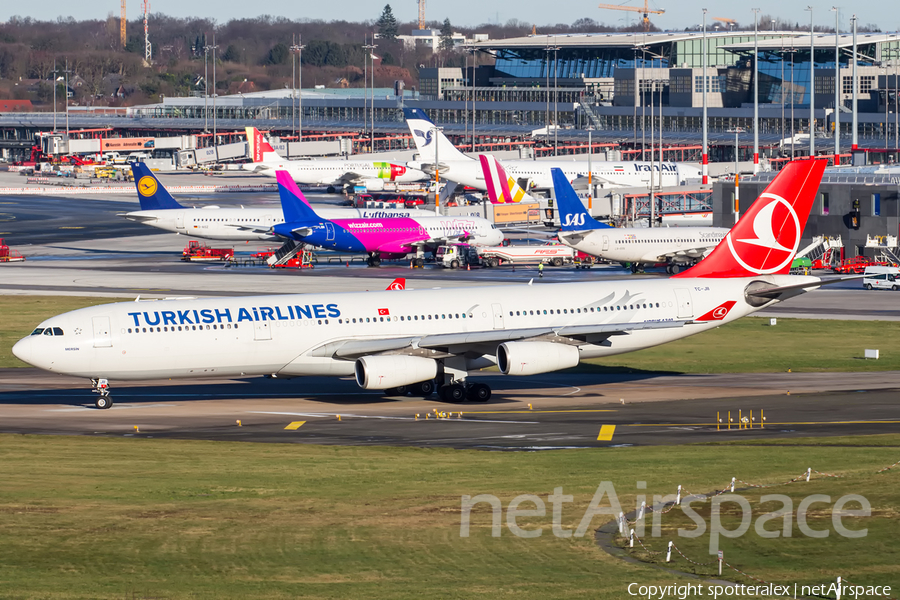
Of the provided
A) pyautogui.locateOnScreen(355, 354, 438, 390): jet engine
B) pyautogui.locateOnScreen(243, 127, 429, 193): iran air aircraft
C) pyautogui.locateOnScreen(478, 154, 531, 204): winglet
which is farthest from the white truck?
pyautogui.locateOnScreen(243, 127, 429, 193): iran air aircraft

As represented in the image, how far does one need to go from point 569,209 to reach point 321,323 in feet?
175

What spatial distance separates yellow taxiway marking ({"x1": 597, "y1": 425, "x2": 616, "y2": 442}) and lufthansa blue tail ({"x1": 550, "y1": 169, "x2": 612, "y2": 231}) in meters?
54.9

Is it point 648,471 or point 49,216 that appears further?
point 49,216

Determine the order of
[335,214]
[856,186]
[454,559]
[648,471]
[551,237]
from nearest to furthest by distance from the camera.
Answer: [454,559] → [648,471] → [856,186] → [335,214] → [551,237]

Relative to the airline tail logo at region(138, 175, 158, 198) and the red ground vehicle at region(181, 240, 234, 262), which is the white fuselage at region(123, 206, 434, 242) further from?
the airline tail logo at region(138, 175, 158, 198)

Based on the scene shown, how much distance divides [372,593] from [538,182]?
140176 mm

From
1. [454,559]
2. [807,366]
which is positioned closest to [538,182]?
[807,366]

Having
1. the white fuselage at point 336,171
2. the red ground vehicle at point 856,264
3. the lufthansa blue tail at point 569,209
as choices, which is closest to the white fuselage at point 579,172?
the white fuselage at point 336,171

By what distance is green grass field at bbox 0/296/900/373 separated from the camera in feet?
207

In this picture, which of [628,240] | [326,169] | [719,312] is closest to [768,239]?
[719,312]

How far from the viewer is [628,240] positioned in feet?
342

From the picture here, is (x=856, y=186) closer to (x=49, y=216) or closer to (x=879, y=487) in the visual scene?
(x=879, y=487)

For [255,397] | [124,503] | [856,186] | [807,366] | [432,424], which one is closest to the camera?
[124,503]

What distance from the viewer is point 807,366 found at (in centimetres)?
6288
